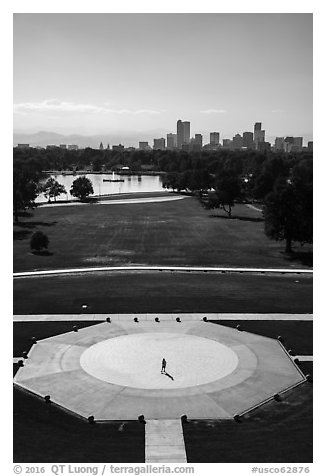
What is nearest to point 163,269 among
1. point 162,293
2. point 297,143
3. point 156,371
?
point 162,293

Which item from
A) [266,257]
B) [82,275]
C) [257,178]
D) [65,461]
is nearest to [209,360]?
[65,461]

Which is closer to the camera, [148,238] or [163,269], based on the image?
[163,269]

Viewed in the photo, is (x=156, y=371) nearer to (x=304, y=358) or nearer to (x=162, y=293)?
(x=304, y=358)

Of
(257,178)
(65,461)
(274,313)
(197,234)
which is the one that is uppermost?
(257,178)

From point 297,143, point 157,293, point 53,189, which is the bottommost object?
point 157,293

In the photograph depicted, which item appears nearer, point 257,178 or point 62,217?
point 62,217

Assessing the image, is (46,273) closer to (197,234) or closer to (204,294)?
(204,294)
